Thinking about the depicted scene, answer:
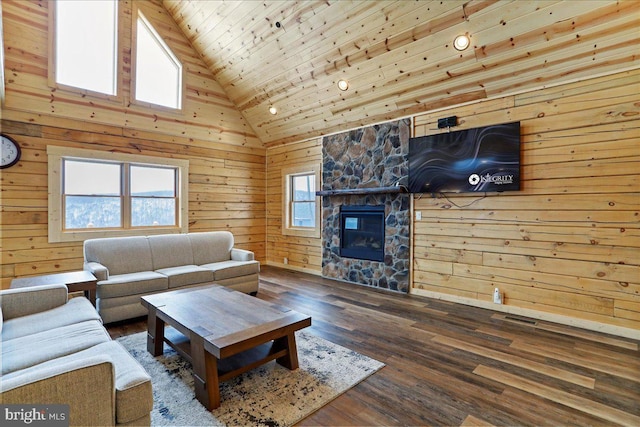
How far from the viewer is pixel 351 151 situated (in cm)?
540

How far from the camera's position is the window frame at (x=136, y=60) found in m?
5.16

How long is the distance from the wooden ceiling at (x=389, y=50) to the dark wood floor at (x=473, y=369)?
275 cm

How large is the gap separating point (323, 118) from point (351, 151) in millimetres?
796

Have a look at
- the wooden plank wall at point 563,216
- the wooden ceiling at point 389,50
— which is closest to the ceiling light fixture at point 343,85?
the wooden ceiling at point 389,50

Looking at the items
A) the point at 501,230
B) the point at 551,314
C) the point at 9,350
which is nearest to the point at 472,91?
the point at 501,230

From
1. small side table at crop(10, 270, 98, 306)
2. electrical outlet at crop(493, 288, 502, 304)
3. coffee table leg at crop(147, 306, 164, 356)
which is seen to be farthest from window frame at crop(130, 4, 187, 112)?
electrical outlet at crop(493, 288, 502, 304)

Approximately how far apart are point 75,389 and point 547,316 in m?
4.25

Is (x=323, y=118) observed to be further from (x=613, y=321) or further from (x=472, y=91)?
(x=613, y=321)

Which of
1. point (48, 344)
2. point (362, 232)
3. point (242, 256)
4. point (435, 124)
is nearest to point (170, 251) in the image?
point (242, 256)

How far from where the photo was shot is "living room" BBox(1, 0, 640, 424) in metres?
3.14

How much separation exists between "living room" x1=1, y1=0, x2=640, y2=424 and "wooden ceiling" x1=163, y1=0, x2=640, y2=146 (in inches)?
0.8

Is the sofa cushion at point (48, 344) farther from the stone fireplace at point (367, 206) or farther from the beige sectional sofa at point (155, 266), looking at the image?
the stone fireplace at point (367, 206)

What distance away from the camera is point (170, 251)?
4395mm

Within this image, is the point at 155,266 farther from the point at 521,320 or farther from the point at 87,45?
the point at 521,320
